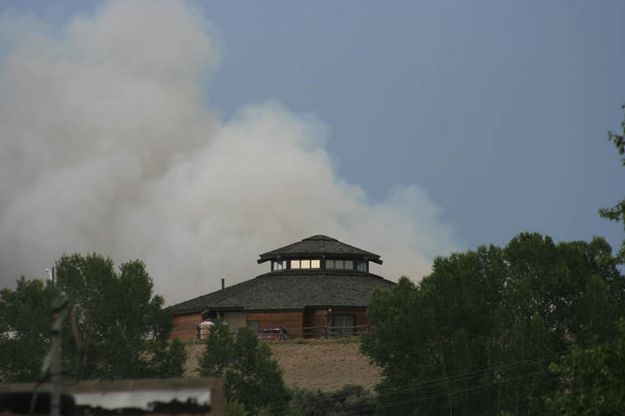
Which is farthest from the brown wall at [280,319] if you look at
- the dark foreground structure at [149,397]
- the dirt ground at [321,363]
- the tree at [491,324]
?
the dark foreground structure at [149,397]

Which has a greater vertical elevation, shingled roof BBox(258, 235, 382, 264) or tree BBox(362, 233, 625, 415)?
shingled roof BBox(258, 235, 382, 264)

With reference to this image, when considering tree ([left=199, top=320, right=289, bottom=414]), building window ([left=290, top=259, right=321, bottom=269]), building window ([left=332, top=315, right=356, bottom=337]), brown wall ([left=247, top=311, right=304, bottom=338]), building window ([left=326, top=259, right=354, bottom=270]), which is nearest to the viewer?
tree ([left=199, top=320, right=289, bottom=414])

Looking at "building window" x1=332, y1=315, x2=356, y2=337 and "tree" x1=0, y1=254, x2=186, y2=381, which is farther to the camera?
"building window" x1=332, y1=315, x2=356, y2=337

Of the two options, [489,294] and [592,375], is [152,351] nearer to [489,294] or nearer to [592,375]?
[489,294]

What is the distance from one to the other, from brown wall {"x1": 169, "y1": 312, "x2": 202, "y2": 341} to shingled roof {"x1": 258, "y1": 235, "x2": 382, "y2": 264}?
41.4ft

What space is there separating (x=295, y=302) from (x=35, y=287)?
2884 cm

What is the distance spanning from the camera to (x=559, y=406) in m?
38.7

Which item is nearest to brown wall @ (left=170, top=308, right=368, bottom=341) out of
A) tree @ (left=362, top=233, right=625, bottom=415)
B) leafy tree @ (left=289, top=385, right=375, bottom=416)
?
leafy tree @ (left=289, top=385, right=375, bottom=416)

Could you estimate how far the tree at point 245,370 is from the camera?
83062 millimetres

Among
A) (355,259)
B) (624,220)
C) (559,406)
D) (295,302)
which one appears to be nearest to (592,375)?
(559,406)

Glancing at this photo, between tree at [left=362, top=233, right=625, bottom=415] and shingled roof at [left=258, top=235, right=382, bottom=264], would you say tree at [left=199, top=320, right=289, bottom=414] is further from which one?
shingled roof at [left=258, top=235, right=382, bottom=264]

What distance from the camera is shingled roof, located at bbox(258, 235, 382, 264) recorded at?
400 ft

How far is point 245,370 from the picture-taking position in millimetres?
84000

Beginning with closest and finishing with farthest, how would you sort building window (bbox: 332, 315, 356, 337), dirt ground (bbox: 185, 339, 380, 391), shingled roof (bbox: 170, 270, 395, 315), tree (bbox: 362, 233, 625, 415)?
tree (bbox: 362, 233, 625, 415), dirt ground (bbox: 185, 339, 380, 391), building window (bbox: 332, 315, 356, 337), shingled roof (bbox: 170, 270, 395, 315)
